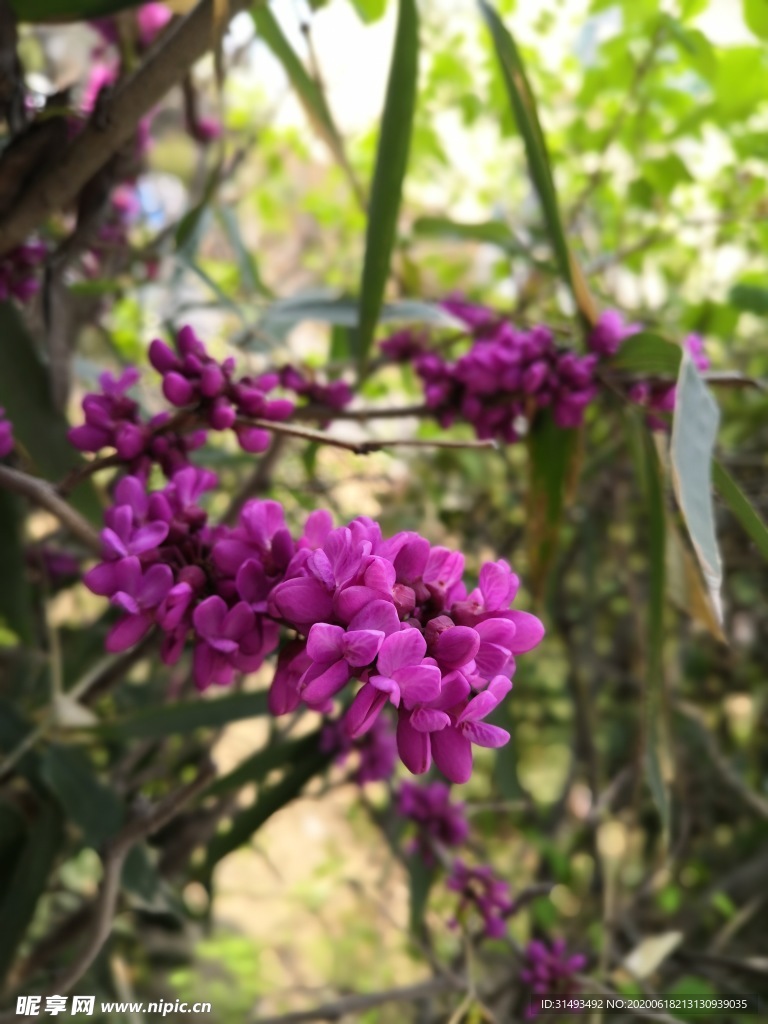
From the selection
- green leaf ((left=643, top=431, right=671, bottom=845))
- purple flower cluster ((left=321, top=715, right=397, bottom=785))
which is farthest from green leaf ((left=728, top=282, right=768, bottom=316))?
purple flower cluster ((left=321, top=715, right=397, bottom=785))

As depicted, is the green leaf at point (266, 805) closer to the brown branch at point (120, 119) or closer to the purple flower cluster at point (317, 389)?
the purple flower cluster at point (317, 389)

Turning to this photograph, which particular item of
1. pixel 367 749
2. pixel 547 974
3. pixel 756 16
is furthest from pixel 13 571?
pixel 756 16

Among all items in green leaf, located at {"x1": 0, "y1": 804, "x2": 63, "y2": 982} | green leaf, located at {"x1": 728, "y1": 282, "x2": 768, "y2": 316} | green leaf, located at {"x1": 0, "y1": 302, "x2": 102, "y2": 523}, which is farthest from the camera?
green leaf, located at {"x1": 728, "y1": 282, "x2": 768, "y2": 316}

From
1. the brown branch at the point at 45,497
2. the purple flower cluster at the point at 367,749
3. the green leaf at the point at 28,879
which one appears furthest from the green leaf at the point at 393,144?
the green leaf at the point at 28,879

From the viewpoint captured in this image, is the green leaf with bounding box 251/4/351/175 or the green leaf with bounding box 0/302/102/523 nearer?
the green leaf with bounding box 0/302/102/523

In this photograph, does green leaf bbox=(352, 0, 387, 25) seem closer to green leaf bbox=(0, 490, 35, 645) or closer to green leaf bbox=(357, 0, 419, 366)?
green leaf bbox=(357, 0, 419, 366)

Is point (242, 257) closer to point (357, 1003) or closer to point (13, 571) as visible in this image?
point (13, 571)
